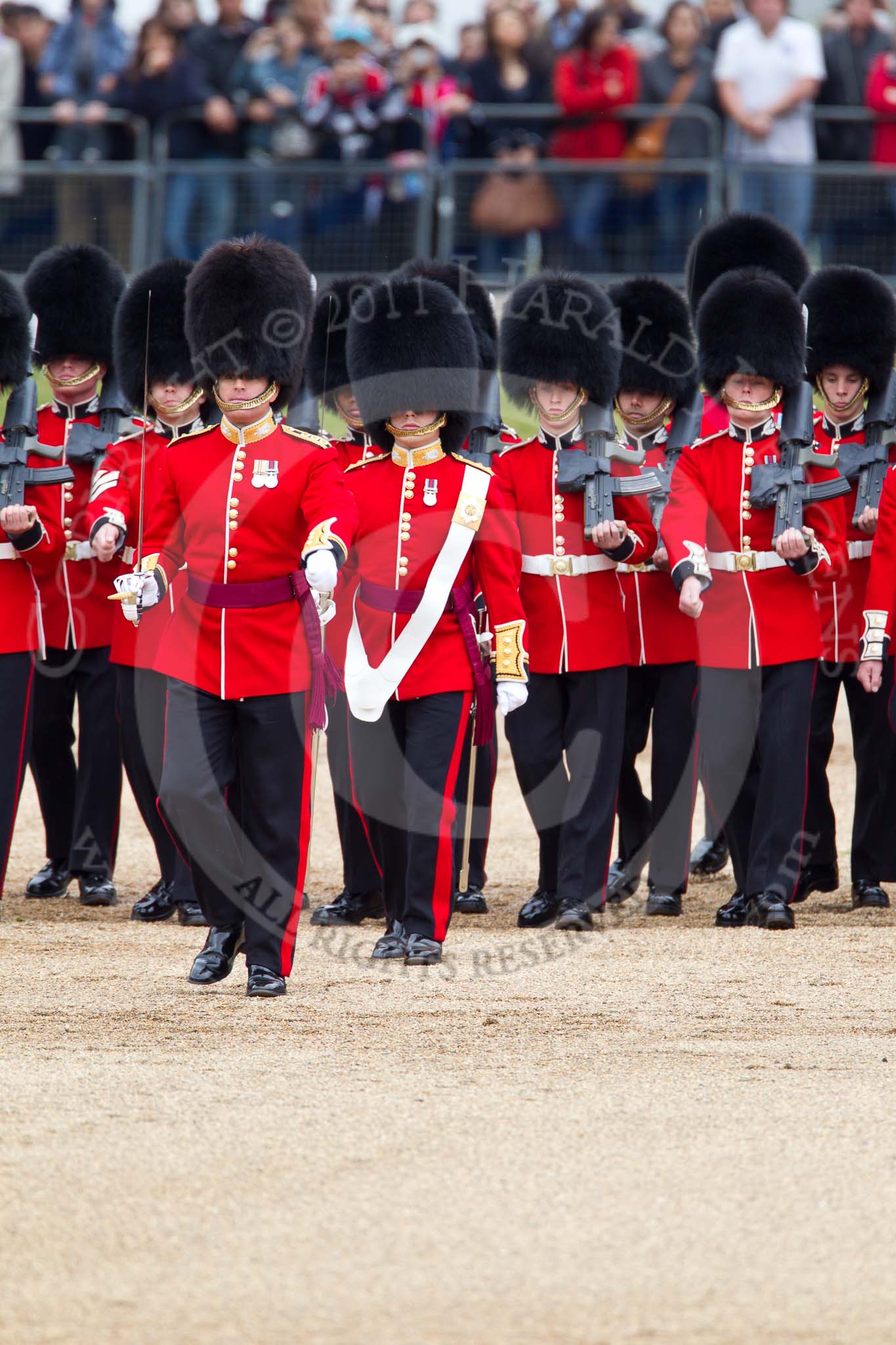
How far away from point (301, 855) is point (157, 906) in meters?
1.23

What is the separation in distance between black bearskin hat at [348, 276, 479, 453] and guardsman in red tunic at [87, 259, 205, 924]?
1.74 feet

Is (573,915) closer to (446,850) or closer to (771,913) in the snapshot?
(771,913)

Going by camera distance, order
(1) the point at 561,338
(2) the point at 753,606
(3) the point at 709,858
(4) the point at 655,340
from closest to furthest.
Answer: (2) the point at 753,606 < (1) the point at 561,338 < (4) the point at 655,340 < (3) the point at 709,858

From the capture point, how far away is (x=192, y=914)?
5434mm

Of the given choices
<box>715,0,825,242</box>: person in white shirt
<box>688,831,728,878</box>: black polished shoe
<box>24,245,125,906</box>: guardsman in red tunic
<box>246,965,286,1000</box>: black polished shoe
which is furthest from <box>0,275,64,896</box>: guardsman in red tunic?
<box>715,0,825,242</box>: person in white shirt

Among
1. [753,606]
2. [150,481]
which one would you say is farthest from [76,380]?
[753,606]

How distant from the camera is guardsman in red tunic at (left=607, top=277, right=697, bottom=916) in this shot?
568cm

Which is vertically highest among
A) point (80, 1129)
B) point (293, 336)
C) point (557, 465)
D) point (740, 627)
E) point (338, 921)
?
point (293, 336)

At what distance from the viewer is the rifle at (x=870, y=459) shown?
5.61 meters

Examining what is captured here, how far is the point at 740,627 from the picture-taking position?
5.36 m

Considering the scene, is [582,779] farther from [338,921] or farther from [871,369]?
[871,369]

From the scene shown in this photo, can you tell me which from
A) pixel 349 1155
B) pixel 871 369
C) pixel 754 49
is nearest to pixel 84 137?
pixel 754 49

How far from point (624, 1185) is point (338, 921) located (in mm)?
2358

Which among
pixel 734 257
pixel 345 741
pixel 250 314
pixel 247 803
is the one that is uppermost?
pixel 734 257
